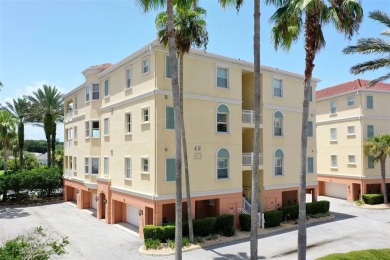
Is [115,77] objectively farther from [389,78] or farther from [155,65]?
[389,78]

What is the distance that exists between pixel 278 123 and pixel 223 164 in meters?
7.55

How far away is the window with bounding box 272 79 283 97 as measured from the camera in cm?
2819

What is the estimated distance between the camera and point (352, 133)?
38188 millimetres

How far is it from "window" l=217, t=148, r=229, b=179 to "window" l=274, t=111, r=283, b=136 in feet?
20.8

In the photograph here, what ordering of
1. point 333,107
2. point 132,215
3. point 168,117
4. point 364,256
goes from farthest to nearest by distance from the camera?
1. point 333,107
2. point 132,215
3. point 168,117
4. point 364,256

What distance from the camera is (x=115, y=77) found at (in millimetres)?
27125

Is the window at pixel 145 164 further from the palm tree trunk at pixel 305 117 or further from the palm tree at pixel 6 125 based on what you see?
the palm tree at pixel 6 125

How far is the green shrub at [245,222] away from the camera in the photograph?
23.9m

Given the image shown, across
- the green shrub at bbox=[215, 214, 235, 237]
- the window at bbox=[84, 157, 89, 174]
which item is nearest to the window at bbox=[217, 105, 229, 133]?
the green shrub at bbox=[215, 214, 235, 237]

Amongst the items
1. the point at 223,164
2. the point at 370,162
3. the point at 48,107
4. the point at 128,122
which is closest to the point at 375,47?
the point at 223,164

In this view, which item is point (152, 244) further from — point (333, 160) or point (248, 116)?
point (333, 160)

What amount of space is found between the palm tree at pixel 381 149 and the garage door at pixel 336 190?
5.20 metres

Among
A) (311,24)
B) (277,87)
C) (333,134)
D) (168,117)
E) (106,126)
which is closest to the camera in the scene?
(311,24)

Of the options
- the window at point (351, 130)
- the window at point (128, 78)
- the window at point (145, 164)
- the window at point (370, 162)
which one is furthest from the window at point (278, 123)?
the window at point (370, 162)
